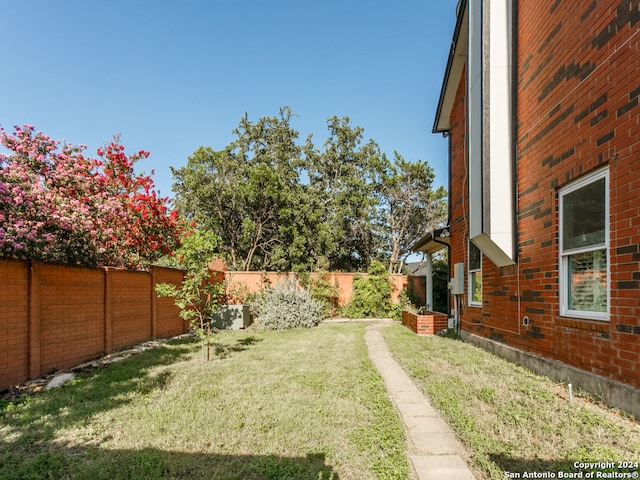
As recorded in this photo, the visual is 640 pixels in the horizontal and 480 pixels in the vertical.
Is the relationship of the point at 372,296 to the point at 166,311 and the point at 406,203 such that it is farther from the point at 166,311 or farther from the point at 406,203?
the point at 406,203

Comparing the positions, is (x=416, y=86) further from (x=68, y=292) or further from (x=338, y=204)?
(x=68, y=292)

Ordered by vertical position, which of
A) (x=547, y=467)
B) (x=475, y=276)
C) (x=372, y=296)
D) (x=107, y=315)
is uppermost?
(x=475, y=276)

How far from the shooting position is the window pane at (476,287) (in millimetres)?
8234

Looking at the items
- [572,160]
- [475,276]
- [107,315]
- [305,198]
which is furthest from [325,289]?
[572,160]

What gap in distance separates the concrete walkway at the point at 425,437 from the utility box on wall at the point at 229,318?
27.0 ft

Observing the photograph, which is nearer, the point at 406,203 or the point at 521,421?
the point at 521,421

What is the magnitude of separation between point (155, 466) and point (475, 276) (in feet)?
25.6

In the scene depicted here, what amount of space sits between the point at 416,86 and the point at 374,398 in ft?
53.7

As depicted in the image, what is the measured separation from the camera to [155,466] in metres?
2.79

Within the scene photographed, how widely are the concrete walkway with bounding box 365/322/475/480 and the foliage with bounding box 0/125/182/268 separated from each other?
20.2 feet

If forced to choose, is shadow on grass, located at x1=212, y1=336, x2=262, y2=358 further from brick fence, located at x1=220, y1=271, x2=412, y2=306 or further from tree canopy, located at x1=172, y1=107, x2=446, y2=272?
tree canopy, located at x1=172, y1=107, x2=446, y2=272

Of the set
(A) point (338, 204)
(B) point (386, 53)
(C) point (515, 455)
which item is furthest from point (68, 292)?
(A) point (338, 204)

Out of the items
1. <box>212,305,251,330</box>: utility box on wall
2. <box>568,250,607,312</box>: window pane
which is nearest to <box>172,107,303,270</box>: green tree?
<box>212,305,251,330</box>: utility box on wall

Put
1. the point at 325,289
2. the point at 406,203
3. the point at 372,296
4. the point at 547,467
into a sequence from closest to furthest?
1. the point at 547,467
2. the point at 325,289
3. the point at 372,296
4. the point at 406,203
